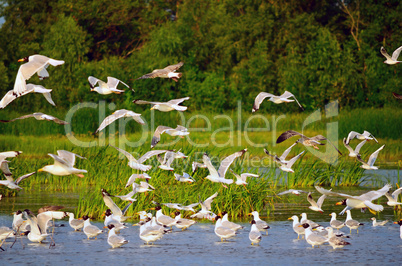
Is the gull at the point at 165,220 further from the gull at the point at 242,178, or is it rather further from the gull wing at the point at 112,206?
the gull at the point at 242,178

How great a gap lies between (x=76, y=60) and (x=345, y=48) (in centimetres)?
1411

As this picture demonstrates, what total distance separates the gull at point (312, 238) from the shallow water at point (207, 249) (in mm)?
106

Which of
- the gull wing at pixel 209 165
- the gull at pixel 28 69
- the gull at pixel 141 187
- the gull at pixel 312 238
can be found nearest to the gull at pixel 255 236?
the gull at pixel 312 238

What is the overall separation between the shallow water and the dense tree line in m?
21.0

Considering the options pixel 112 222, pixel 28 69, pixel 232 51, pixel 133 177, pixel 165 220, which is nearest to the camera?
pixel 112 222

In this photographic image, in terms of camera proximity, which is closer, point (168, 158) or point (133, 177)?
point (133, 177)

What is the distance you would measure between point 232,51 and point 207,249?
2985 cm

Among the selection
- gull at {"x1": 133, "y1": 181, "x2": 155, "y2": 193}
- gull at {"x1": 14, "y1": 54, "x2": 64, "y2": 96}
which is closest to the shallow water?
gull at {"x1": 133, "y1": 181, "x2": 155, "y2": 193}

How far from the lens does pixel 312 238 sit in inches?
416

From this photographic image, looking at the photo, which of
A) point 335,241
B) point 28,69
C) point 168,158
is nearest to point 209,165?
point 168,158

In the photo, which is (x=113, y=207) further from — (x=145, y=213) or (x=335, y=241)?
(x=335, y=241)

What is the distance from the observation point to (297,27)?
37.0 metres

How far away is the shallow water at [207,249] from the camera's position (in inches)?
384

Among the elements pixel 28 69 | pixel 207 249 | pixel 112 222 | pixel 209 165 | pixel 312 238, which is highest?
pixel 28 69
